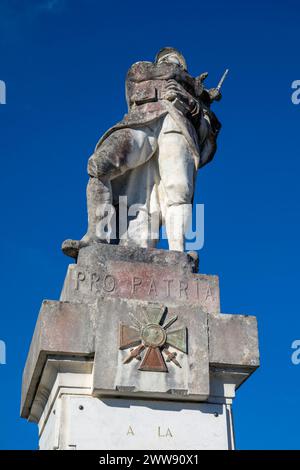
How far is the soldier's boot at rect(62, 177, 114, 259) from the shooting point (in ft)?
24.7

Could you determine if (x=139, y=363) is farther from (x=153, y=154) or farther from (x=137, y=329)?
(x=153, y=154)

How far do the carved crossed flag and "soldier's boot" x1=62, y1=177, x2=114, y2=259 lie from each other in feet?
3.35

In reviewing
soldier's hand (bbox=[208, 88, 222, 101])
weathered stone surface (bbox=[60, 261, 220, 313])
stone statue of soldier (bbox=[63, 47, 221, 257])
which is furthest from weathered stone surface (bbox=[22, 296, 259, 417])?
soldier's hand (bbox=[208, 88, 222, 101])

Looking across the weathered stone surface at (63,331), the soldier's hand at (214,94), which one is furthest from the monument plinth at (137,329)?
the soldier's hand at (214,94)

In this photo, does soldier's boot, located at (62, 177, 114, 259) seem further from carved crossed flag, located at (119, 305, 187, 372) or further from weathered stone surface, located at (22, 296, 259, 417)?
carved crossed flag, located at (119, 305, 187, 372)

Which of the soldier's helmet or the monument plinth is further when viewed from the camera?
the soldier's helmet

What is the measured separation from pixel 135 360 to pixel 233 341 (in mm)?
932

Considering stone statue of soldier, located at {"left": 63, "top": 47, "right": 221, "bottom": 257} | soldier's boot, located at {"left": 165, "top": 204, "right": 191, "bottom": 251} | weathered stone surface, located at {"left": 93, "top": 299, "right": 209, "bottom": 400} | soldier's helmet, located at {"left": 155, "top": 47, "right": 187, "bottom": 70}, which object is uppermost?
soldier's helmet, located at {"left": 155, "top": 47, "right": 187, "bottom": 70}

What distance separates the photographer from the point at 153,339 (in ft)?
22.1

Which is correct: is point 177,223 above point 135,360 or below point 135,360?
above

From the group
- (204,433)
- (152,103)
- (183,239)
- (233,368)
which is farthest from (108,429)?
(152,103)

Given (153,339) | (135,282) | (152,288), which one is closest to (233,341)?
(153,339)
